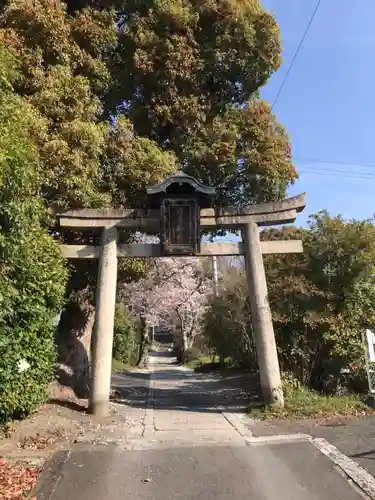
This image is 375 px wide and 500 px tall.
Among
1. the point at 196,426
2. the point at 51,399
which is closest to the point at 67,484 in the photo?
the point at 196,426

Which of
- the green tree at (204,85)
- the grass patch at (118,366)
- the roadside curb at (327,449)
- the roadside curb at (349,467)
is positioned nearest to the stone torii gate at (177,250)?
the roadside curb at (327,449)

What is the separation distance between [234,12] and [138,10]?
2.56 meters

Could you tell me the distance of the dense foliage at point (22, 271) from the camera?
5.59m

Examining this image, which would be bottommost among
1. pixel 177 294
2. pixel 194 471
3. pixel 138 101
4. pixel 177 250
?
pixel 194 471

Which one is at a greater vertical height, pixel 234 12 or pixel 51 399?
pixel 234 12

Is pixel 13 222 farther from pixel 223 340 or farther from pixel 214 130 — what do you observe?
pixel 223 340

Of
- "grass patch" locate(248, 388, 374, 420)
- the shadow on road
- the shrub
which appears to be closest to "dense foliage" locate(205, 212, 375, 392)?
"grass patch" locate(248, 388, 374, 420)

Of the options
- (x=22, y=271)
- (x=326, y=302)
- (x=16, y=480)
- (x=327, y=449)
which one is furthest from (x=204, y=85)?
(x=16, y=480)

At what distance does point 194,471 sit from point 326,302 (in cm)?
618

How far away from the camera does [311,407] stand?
9969 mm

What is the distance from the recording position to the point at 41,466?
637 centimetres

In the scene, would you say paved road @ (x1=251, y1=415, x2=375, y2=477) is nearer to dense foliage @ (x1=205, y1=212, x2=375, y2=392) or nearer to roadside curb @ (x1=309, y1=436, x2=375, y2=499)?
roadside curb @ (x1=309, y1=436, x2=375, y2=499)

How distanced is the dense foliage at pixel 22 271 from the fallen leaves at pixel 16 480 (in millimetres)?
1337

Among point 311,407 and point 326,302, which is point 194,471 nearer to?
point 311,407
